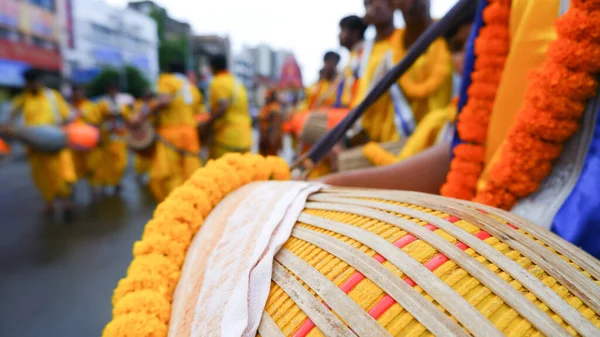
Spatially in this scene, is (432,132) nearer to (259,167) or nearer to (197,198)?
(259,167)

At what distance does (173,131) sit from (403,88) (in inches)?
147

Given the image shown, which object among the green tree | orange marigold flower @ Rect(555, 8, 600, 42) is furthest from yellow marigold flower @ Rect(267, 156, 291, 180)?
the green tree

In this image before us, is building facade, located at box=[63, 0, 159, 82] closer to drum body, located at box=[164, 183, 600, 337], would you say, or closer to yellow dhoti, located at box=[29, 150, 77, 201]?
yellow dhoti, located at box=[29, 150, 77, 201]

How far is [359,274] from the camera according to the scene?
0.59 m

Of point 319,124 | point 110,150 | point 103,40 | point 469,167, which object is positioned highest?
point 103,40

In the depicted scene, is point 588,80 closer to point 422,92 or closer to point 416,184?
point 416,184

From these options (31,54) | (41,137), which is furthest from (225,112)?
(31,54)

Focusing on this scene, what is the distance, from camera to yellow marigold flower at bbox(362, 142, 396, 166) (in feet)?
6.98

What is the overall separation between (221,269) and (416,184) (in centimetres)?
90

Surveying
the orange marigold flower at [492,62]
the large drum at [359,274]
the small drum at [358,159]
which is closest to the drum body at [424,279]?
the large drum at [359,274]

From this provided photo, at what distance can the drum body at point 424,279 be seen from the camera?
20.5 inches

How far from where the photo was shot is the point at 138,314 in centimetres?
73

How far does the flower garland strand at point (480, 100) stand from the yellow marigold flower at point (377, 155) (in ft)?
2.85

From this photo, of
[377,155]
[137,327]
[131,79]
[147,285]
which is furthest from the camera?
[131,79]
